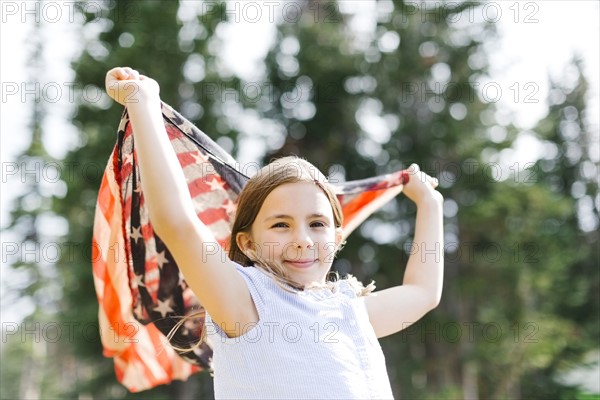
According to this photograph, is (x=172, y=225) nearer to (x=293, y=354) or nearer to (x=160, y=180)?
(x=160, y=180)

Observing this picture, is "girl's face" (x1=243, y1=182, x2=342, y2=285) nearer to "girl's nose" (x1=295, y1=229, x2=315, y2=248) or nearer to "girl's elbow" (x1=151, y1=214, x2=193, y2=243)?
"girl's nose" (x1=295, y1=229, x2=315, y2=248)

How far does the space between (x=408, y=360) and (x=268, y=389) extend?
15.9m

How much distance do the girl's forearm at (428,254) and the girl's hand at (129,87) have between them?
1.05 meters

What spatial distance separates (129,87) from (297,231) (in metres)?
0.56

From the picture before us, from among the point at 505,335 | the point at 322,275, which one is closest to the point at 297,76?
the point at 505,335

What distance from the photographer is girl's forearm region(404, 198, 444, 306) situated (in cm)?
258

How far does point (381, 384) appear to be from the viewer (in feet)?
6.61

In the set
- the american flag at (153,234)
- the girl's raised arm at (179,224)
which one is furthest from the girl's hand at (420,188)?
the girl's raised arm at (179,224)

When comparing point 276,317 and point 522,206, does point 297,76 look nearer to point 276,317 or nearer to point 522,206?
point 522,206

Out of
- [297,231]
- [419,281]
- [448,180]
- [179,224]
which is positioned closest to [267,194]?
[297,231]

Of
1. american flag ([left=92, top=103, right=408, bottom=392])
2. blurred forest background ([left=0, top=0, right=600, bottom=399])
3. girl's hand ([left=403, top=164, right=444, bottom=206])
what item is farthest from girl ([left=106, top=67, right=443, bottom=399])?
blurred forest background ([left=0, top=0, right=600, bottom=399])

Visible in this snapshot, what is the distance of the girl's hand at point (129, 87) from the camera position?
6.50ft

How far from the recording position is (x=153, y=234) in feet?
11.4

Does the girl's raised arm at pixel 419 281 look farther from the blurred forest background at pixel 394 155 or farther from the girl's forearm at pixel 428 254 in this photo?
the blurred forest background at pixel 394 155
